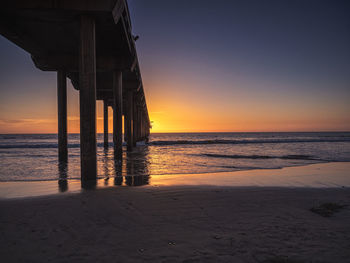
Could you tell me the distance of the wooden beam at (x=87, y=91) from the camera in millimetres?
6383

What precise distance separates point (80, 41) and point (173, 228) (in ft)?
19.3

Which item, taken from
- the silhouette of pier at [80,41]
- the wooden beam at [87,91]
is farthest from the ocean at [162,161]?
the silhouette of pier at [80,41]

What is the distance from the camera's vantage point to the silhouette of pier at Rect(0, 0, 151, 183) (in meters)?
6.35

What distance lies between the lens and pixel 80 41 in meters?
6.42

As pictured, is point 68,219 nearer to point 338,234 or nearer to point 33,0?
point 338,234

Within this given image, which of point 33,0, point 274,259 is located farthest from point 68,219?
point 33,0

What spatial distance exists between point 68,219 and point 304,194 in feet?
15.6

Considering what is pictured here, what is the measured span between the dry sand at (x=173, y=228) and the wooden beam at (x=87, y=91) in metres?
1.94

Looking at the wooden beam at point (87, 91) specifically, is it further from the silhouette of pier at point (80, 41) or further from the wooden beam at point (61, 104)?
the wooden beam at point (61, 104)

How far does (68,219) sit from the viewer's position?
339cm

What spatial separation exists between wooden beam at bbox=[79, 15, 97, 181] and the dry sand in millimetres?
1943

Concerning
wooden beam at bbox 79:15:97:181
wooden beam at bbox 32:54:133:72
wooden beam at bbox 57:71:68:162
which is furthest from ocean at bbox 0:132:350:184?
wooden beam at bbox 32:54:133:72

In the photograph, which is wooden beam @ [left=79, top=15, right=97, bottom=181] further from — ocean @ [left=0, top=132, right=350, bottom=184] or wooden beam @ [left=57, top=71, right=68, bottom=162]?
wooden beam @ [left=57, top=71, right=68, bottom=162]

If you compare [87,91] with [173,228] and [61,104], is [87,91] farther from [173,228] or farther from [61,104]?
[61,104]
